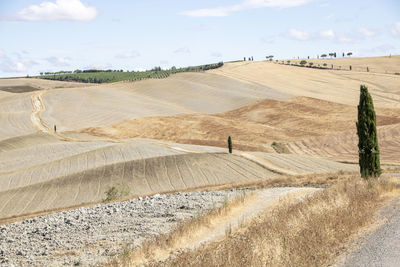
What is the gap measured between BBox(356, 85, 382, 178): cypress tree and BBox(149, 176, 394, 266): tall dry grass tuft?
31.8 feet

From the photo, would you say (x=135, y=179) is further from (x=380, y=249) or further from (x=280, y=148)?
(x=380, y=249)

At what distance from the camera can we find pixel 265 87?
152 meters

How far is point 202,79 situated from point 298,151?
90.9 metres

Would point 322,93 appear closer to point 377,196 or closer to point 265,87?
point 265,87

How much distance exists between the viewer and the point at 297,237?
13.3m

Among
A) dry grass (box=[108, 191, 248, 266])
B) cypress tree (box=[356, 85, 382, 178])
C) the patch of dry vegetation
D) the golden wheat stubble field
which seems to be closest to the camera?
dry grass (box=[108, 191, 248, 266])

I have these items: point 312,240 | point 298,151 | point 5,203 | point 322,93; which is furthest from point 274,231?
point 322,93

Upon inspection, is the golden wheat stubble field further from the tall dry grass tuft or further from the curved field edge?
the tall dry grass tuft

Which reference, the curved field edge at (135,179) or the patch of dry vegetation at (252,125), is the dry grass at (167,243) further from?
the patch of dry vegetation at (252,125)

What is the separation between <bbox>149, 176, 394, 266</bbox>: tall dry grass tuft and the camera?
11.7 metres

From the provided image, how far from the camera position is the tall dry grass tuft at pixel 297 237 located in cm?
1173

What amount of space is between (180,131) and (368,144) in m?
73.8

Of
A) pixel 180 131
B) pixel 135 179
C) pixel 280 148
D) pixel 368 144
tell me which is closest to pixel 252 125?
pixel 180 131

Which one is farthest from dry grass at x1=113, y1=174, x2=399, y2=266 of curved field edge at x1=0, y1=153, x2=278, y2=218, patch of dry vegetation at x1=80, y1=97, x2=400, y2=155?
patch of dry vegetation at x1=80, y1=97, x2=400, y2=155
